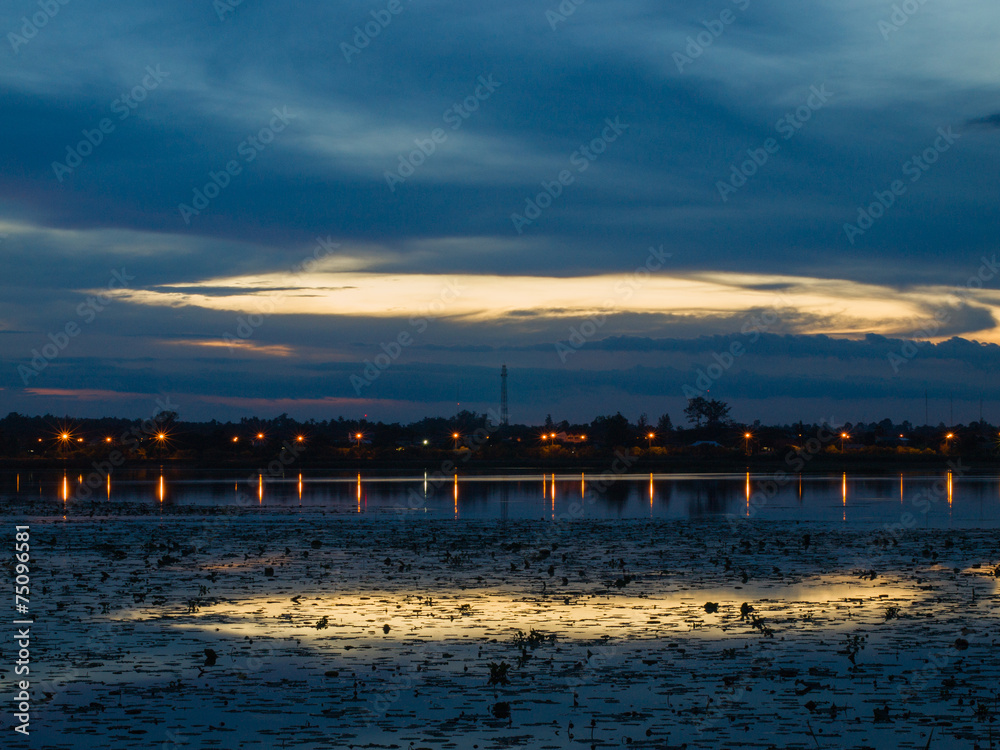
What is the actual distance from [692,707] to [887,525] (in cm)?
3339

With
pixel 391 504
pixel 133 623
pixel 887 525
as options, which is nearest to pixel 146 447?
pixel 391 504

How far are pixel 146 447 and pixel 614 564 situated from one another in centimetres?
17551

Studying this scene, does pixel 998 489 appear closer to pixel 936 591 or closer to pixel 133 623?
pixel 936 591

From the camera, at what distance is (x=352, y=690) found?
15.4 m

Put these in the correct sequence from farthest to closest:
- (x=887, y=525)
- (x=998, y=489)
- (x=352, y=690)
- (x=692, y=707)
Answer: (x=998, y=489), (x=887, y=525), (x=352, y=690), (x=692, y=707)

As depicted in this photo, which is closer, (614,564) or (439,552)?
(614,564)

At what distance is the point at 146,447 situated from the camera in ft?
634

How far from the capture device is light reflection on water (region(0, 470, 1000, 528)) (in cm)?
5288

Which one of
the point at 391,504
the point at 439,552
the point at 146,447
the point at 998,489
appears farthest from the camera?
the point at 146,447

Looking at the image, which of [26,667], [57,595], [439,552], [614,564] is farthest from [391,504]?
[26,667]

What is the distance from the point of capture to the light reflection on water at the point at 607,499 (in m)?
52.9

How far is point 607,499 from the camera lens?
6812 centimetres

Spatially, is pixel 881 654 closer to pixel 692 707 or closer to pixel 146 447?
pixel 692 707

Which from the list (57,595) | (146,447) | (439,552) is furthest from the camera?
(146,447)
